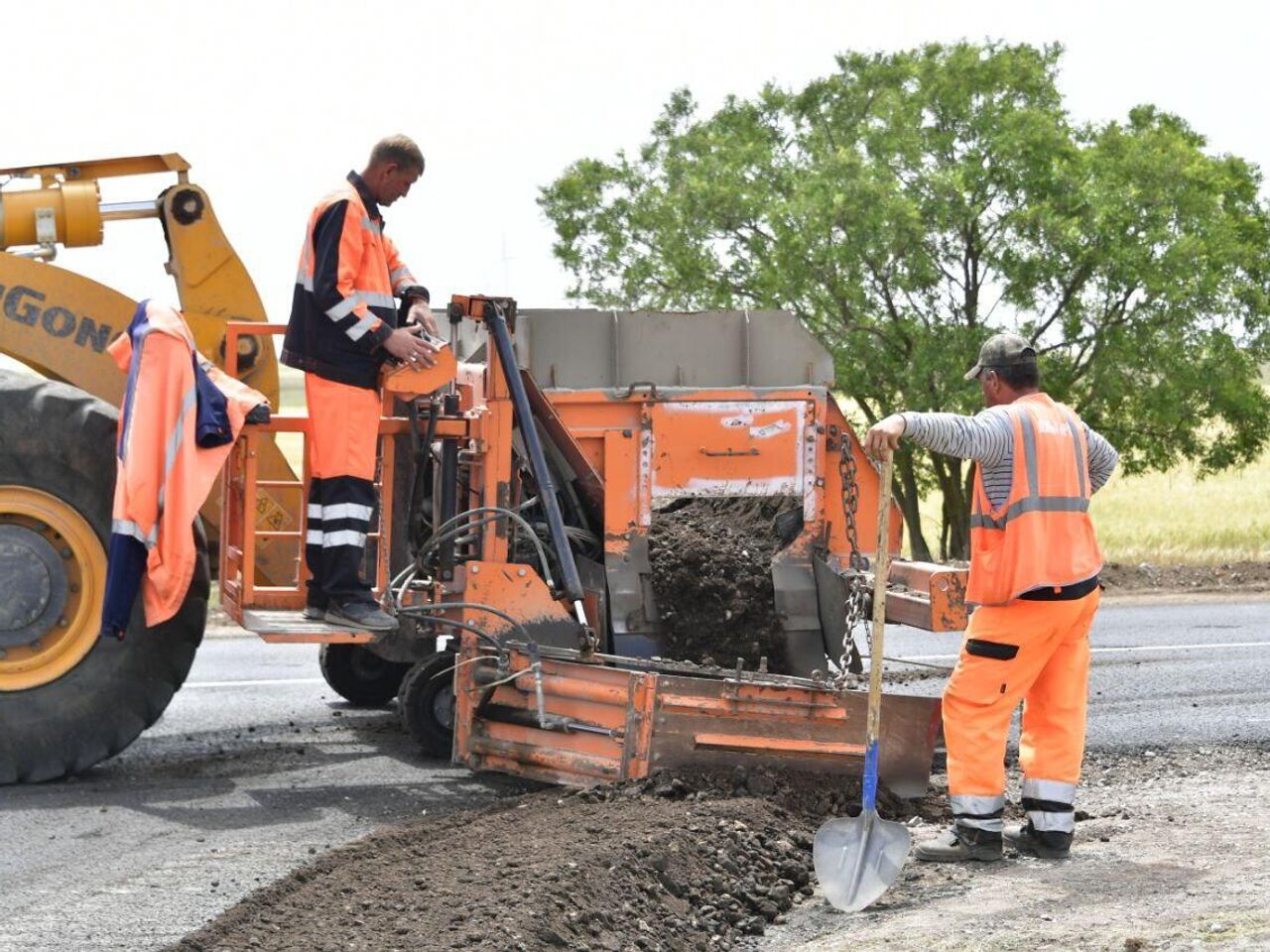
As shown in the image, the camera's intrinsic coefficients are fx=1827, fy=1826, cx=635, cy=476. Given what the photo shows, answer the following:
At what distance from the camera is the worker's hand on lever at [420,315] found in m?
7.20

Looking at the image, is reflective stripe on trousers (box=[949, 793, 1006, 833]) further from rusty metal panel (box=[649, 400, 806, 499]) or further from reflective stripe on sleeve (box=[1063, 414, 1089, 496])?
rusty metal panel (box=[649, 400, 806, 499])

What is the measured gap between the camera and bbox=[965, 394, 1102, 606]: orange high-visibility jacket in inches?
231

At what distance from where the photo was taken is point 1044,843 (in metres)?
5.96

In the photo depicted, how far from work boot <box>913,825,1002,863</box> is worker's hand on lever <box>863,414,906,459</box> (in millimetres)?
1286

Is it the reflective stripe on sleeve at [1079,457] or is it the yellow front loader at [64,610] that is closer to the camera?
the reflective stripe on sleeve at [1079,457]

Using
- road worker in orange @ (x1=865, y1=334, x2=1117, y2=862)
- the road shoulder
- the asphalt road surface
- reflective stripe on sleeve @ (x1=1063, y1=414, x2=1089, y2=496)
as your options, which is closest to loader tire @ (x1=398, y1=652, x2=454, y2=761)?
the asphalt road surface

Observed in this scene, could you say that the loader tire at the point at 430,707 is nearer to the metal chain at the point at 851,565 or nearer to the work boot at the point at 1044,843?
the metal chain at the point at 851,565

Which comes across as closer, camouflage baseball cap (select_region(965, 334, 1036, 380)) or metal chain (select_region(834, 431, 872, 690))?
camouflage baseball cap (select_region(965, 334, 1036, 380))

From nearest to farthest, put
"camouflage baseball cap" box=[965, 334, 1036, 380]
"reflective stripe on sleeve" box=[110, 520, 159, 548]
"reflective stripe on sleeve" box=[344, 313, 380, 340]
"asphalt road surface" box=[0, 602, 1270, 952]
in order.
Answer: "asphalt road surface" box=[0, 602, 1270, 952], "camouflage baseball cap" box=[965, 334, 1036, 380], "reflective stripe on sleeve" box=[110, 520, 159, 548], "reflective stripe on sleeve" box=[344, 313, 380, 340]

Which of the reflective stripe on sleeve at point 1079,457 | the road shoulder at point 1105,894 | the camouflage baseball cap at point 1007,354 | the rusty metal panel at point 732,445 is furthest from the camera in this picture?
the rusty metal panel at point 732,445

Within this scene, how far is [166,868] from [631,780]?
163 centimetres

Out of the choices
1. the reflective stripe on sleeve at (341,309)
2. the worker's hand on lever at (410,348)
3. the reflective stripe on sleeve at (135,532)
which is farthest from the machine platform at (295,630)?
the reflective stripe on sleeve at (341,309)

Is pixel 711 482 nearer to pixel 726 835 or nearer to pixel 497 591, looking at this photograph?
pixel 497 591

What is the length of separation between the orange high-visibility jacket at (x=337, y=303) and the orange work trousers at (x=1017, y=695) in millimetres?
2519
